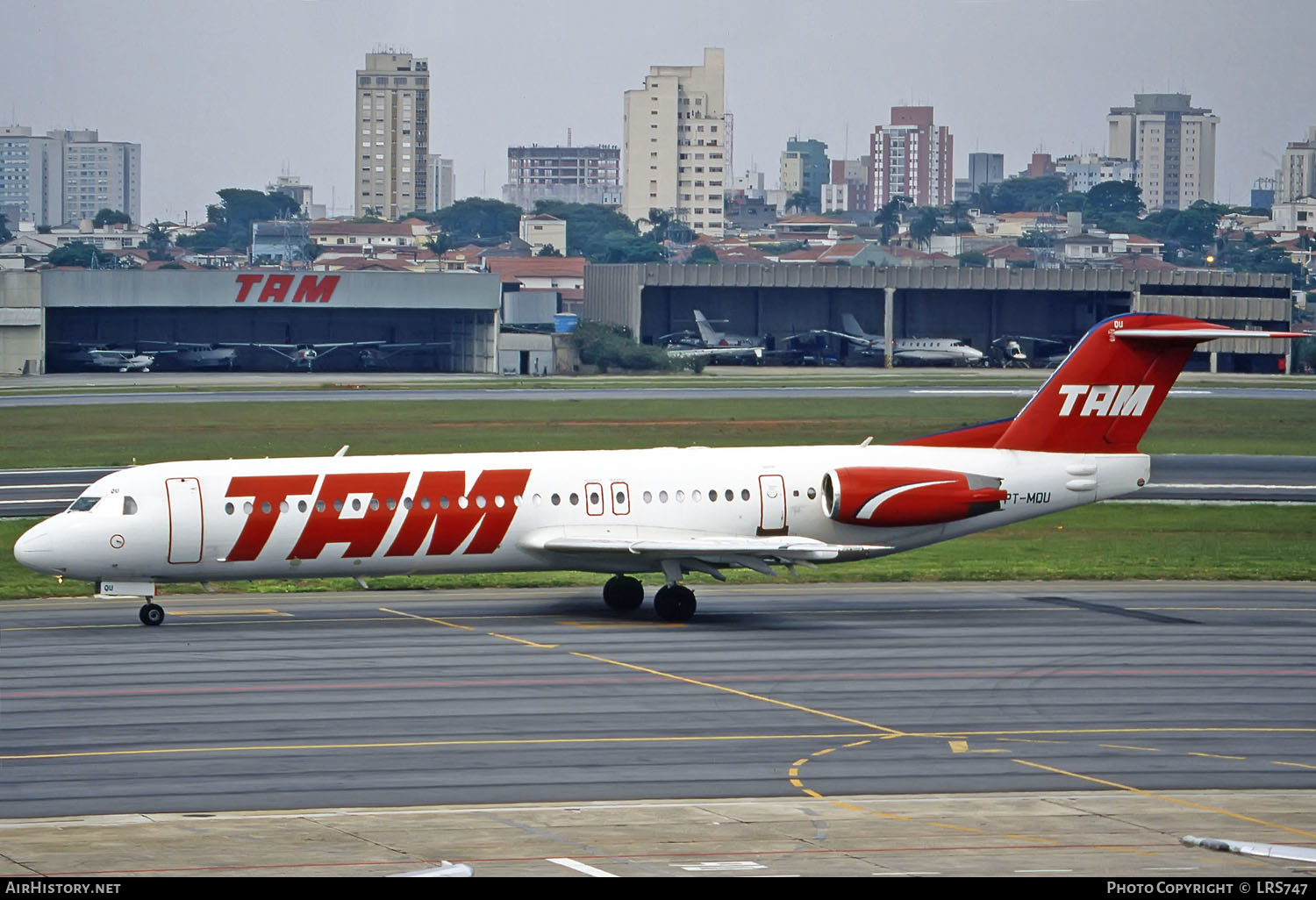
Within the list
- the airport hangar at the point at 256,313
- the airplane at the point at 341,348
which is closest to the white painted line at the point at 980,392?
the airport hangar at the point at 256,313

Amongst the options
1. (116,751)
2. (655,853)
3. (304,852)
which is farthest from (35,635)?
(655,853)

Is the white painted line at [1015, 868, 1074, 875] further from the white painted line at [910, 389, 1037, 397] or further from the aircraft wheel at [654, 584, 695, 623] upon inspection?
the white painted line at [910, 389, 1037, 397]

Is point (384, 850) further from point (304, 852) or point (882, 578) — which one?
point (882, 578)

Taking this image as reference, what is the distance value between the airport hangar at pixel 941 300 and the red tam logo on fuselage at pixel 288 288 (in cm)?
2817

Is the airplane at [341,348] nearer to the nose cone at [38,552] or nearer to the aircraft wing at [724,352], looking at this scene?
the aircraft wing at [724,352]

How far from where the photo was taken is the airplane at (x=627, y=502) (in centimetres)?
3238

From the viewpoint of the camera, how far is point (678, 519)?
34.8m

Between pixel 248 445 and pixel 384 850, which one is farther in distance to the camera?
pixel 248 445

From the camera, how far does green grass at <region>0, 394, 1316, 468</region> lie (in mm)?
68188

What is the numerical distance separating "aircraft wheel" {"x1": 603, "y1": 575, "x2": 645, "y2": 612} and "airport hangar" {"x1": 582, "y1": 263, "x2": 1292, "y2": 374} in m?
94.4

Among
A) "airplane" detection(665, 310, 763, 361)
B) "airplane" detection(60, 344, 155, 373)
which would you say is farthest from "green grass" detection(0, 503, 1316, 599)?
"airplane" detection(665, 310, 763, 361)

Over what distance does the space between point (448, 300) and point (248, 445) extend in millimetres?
53658

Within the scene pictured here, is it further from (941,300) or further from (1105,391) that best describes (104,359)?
(1105,391)

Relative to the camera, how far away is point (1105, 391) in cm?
3697
